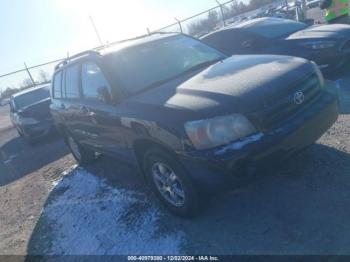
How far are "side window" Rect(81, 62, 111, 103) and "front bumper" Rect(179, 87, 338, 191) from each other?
1.39 meters

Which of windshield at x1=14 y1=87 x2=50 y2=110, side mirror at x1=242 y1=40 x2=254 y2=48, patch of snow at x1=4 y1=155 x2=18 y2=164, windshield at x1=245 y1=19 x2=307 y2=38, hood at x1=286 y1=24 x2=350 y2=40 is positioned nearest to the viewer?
hood at x1=286 y1=24 x2=350 y2=40

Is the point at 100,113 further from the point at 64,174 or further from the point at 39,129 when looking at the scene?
the point at 39,129

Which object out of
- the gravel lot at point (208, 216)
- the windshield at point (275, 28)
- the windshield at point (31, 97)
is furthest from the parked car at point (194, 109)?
the windshield at point (31, 97)

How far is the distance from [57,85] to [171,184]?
12.4 feet

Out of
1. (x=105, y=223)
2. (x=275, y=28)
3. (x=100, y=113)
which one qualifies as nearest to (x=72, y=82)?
(x=100, y=113)

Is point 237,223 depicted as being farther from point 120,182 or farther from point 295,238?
point 120,182

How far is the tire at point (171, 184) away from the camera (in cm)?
350

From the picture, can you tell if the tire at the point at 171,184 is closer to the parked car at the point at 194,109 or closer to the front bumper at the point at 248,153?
the parked car at the point at 194,109

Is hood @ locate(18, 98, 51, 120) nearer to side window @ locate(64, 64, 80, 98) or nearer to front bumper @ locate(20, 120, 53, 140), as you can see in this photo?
front bumper @ locate(20, 120, 53, 140)

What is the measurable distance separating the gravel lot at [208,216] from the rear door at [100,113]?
79 cm

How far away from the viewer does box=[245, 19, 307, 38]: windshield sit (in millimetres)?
7629

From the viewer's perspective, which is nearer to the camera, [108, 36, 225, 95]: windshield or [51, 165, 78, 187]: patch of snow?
[108, 36, 225, 95]: windshield

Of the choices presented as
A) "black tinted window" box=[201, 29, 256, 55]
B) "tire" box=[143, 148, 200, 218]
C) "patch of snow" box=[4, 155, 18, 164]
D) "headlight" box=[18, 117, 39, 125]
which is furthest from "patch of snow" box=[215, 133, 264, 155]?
"patch of snow" box=[4, 155, 18, 164]

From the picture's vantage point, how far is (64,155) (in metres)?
8.41
